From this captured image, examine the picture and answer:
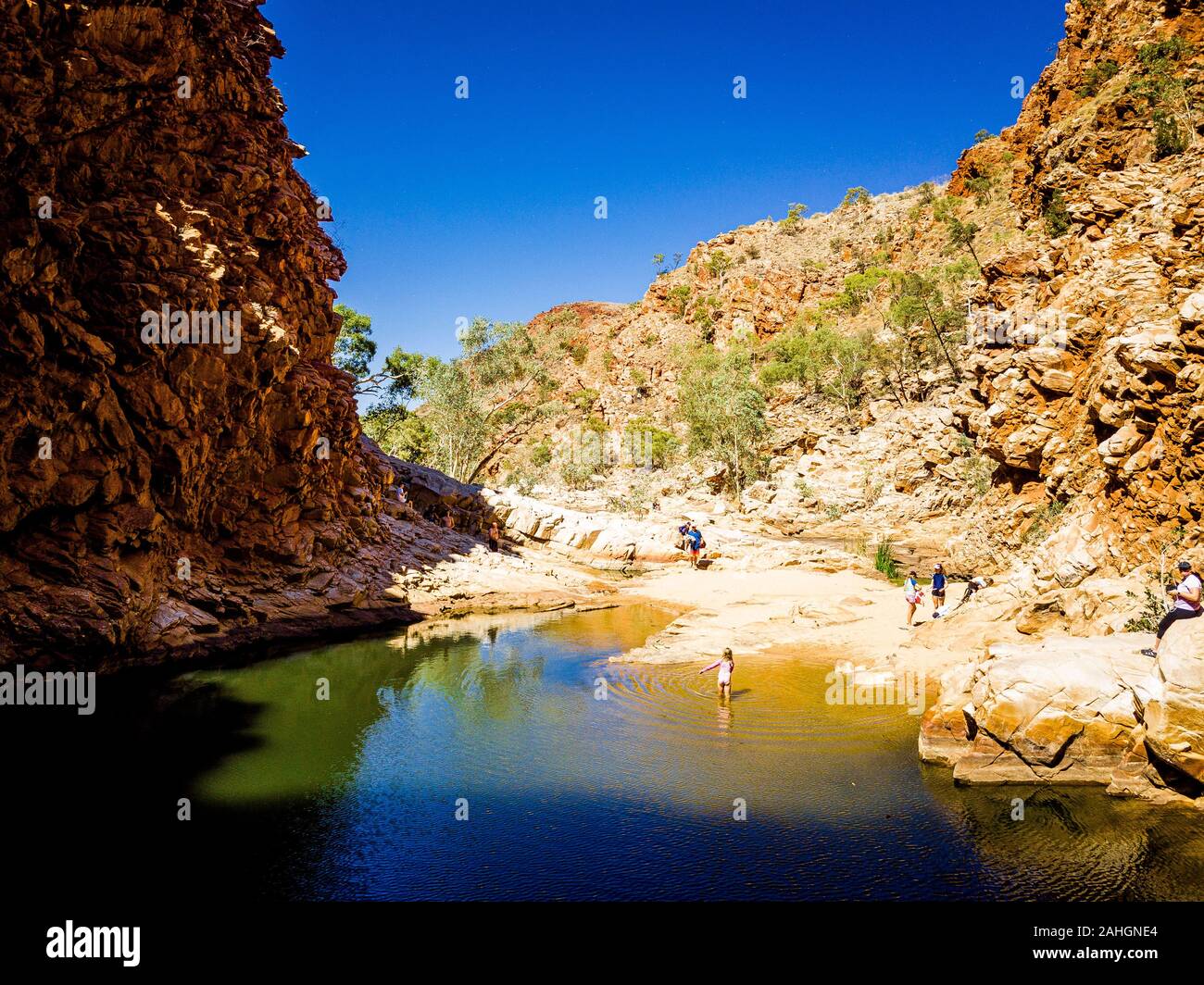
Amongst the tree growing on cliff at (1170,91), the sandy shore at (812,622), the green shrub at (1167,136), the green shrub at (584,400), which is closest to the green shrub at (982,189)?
the green shrub at (584,400)

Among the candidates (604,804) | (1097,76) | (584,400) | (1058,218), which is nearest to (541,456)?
(584,400)

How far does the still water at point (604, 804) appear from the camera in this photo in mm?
8219

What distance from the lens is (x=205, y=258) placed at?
2034 cm

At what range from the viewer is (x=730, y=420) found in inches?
2285

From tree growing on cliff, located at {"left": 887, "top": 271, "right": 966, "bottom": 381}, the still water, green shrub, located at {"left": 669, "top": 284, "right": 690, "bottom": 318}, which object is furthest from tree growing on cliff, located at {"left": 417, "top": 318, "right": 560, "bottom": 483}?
green shrub, located at {"left": 669, "top": 284, "right": 690, "bottom": 318}

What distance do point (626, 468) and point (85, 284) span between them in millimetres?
54641

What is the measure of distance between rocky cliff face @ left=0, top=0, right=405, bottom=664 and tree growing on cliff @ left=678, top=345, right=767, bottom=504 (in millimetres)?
36518

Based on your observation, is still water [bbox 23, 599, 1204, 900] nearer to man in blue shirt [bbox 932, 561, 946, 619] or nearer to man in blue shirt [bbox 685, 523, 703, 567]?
man in blue shirt [bbox 932, 561, 946, 619]

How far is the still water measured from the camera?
822 centimetres

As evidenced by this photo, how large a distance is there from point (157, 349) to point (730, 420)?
4529 centimetres

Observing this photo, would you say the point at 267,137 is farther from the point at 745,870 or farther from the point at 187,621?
the point at 745,870

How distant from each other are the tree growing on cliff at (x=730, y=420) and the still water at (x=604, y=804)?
4095 centimetres

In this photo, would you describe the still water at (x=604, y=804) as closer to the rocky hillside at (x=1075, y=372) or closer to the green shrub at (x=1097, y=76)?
the rocky hillside at (x=1075, y=372)

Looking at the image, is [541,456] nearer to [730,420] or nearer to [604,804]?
[730,420]
